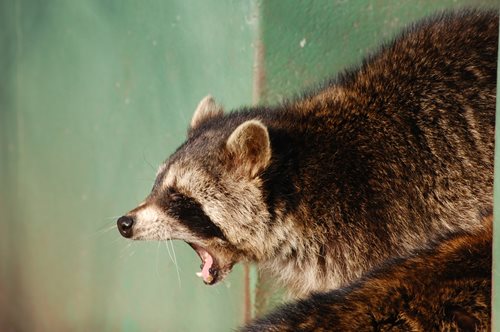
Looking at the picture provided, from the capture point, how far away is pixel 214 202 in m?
4.73

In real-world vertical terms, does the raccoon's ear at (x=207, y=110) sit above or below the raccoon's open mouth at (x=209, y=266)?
above

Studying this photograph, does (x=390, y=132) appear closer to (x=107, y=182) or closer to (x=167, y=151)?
(x=167, y=151)

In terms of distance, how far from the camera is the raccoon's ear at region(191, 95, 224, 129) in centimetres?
506

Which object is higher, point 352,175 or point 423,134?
point 423,134

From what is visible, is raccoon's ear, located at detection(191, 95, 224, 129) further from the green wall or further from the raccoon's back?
the raccoon's back

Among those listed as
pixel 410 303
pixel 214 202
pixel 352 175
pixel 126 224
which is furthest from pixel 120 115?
pixel 410 303

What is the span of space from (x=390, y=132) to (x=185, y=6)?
1.40m

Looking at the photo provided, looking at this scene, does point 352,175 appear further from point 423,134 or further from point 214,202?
point 214,202

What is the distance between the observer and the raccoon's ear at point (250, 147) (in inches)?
181

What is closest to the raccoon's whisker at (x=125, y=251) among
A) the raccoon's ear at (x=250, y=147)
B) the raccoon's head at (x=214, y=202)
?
the raccoon's head at (x=214, y=202)

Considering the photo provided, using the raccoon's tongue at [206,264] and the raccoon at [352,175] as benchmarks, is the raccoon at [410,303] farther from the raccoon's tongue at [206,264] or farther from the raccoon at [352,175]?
the raccoon's tongue at [206,264]

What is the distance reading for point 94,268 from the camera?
277 inches

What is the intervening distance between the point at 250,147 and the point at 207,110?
51 centimetres

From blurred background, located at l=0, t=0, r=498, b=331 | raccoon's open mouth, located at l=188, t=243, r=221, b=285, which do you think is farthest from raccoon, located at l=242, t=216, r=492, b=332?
blurred background, located at l=0, t=0, r=498, b=331
